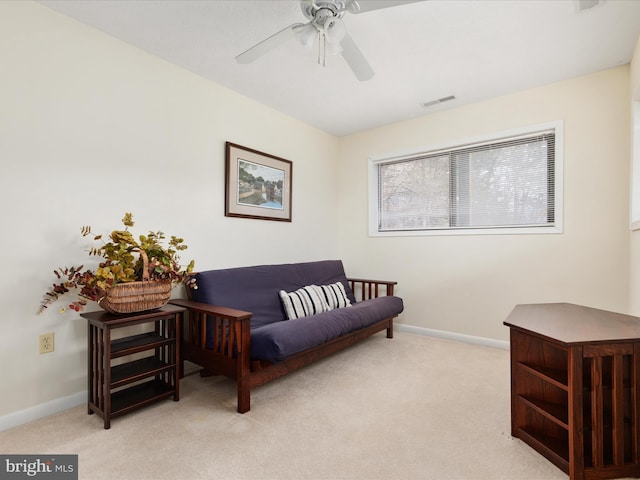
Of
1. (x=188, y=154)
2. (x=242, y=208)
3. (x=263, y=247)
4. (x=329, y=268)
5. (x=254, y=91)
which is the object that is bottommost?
(x=329, y=268)

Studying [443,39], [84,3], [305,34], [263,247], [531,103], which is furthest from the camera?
[263,247]

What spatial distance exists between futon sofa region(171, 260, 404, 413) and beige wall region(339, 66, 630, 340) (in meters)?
0.50

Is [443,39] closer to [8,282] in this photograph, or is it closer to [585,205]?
[585,205]

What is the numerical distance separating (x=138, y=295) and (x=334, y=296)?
1.79 metres

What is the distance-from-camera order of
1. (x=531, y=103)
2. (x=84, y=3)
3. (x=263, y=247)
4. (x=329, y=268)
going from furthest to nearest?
(x=329, y=268) < (x=263, y=247) < (x=531, y=103) < (x=84, y=3)

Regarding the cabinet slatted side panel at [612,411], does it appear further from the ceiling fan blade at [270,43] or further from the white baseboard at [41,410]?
the white baseboard at [41,410]

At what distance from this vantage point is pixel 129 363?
83.7 inches

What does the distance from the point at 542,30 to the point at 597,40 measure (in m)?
0.47

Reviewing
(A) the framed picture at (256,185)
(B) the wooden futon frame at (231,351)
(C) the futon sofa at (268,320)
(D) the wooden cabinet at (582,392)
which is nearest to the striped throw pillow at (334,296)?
(C) the futon sofa at (268,320)

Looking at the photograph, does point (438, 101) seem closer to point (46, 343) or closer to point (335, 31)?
point (335, 31)

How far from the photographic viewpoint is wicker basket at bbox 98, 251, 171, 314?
1815 mm

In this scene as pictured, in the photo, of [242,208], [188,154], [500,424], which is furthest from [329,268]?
[500,424]

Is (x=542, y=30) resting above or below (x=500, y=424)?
above

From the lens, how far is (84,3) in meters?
1.88
